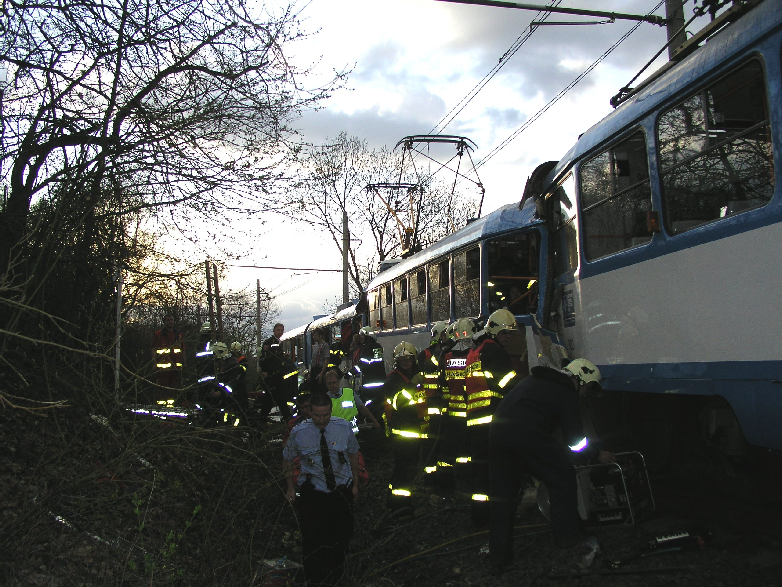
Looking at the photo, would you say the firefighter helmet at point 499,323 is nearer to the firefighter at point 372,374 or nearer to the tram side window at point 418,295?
the firefighter at point 372,374

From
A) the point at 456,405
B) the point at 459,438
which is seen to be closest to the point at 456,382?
the point at 456,405

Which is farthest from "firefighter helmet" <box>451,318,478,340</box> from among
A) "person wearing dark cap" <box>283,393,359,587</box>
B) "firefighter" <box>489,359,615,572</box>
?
"person wearing dark cap" <box>283,393,359,587</box>

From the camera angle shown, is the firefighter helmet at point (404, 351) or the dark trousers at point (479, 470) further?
the firefighter helmet at point (404, 351)

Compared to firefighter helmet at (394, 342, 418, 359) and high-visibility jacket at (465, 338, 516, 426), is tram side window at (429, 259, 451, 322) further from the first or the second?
high-visibility jacket at (465, 338, 516, 426)

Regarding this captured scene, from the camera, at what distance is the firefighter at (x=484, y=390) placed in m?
6.08

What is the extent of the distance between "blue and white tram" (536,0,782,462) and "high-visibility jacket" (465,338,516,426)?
839 millimetres

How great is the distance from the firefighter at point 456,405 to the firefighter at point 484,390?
0.24m

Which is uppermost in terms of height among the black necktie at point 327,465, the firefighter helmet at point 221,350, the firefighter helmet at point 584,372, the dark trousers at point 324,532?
the firefighter helmet at point 221,350

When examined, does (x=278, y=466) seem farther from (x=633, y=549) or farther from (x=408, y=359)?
(x=633, y=549)

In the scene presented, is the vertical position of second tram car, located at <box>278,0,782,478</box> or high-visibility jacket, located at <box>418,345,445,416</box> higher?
second tram car, located at <box>278,0,782,478</box>

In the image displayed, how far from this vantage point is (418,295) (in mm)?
13008

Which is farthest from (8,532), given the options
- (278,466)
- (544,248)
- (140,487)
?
(544,248)

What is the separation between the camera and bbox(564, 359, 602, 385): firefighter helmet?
5348 mm

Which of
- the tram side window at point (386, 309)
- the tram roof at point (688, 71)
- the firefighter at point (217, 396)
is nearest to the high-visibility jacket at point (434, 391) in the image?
the firefighter at point (217, 396)
